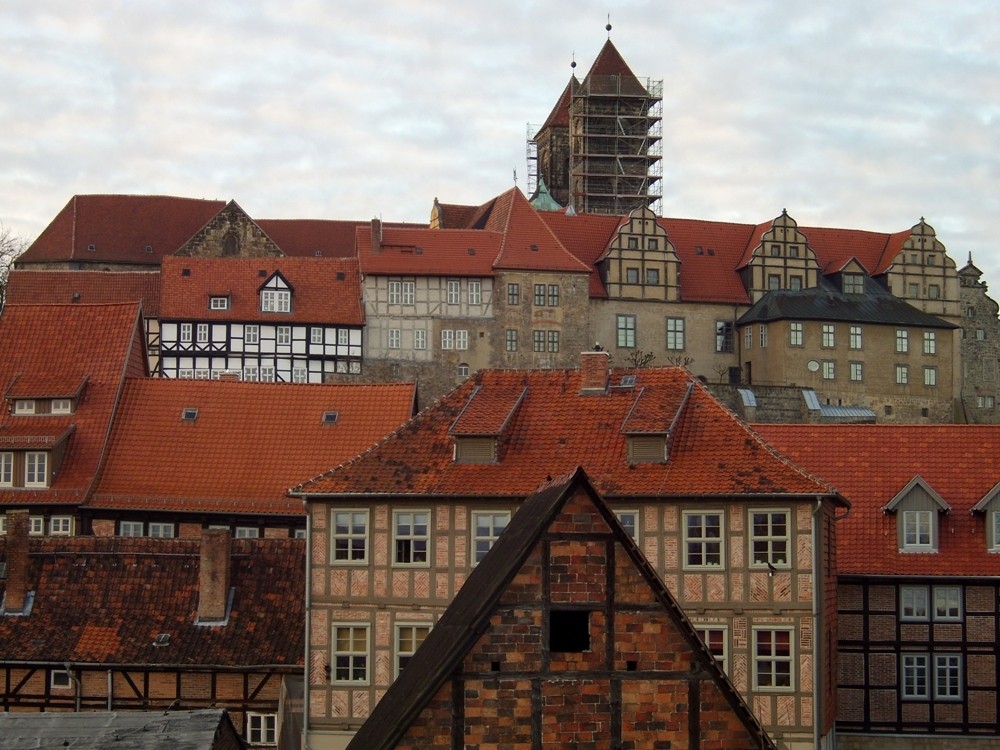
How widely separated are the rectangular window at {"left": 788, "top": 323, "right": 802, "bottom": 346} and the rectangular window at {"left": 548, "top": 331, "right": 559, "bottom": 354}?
9.64 metres

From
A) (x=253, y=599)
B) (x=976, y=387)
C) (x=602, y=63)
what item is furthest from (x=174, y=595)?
(x=602, y=63)

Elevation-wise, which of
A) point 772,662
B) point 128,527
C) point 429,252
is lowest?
point 772,662

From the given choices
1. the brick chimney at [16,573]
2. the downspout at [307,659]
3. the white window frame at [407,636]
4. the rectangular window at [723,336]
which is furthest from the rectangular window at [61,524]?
A: the rectangular window at [723,336]

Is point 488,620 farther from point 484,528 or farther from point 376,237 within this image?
point 376,237

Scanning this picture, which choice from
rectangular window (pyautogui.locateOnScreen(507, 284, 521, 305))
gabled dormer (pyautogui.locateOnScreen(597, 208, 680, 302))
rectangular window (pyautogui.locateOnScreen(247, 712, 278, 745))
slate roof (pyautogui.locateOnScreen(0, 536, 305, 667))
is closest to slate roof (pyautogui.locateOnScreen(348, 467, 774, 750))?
rectangular window (pyautogui.locateOnScreen(247, 712, 278, 745))

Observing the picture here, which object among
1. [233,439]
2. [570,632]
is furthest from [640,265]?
[570,632]

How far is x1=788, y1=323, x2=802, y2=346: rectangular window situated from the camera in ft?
236

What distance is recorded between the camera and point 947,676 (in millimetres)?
32219

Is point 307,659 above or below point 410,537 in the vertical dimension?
below

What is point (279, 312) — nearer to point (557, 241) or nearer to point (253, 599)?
point (557, 241)

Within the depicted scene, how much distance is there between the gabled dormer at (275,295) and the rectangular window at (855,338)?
75.7 feet

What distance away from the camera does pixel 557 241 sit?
71.9 metres

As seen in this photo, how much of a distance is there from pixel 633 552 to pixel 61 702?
20088 mm

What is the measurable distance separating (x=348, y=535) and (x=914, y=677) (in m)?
10.6
